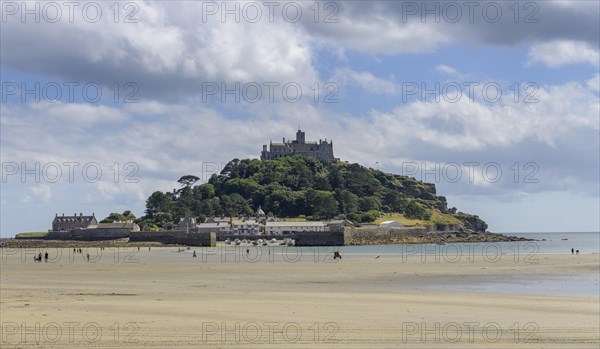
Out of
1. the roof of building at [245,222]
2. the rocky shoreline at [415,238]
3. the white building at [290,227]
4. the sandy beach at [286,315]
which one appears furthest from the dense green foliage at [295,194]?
the sandy beach at [286,315]

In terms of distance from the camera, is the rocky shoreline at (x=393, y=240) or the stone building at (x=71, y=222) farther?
the stone building at (x=71, y=222)

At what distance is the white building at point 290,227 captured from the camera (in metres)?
133

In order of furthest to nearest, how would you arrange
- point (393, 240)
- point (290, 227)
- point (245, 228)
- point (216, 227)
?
1. point (216, 227)
2. point (245, 228)
3. point (290, 227)
4. point (393, 240)

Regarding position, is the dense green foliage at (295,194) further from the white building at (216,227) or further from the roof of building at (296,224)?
the roof of building at (296,224)

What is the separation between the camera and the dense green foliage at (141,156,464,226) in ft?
509

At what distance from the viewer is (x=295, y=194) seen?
534 ft

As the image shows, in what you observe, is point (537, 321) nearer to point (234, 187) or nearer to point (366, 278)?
point (366, 278)

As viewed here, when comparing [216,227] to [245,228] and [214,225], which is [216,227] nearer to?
[214,225]

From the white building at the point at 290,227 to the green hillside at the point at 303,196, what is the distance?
17097 millimetres

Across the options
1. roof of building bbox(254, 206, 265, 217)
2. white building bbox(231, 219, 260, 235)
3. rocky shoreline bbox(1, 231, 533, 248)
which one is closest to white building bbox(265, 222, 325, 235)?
white building bbox(231, 219, 260, 235)

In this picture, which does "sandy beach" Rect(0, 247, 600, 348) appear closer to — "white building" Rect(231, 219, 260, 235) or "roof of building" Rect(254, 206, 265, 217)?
"white building" Rect(231, 219, 260, 235)

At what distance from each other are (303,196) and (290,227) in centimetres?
2575

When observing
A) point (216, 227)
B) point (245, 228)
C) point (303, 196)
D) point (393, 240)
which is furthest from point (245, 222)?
point (393, 240)

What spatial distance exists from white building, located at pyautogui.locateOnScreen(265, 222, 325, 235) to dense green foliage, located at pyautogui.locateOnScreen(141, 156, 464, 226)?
57.5ft
